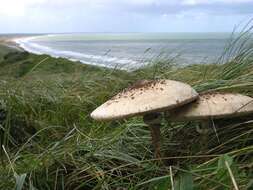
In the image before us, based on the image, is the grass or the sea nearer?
the grass

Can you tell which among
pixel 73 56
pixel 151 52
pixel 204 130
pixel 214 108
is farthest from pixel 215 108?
pixel 73 56

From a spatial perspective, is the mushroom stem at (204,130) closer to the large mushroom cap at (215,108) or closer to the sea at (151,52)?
the large mushroom cap at (215,108)

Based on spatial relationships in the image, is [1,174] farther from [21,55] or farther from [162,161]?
[21,55]

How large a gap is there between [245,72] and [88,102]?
70.1 inches

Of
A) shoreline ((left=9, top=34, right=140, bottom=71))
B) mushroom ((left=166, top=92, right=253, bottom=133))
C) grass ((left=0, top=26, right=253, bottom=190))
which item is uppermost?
mushroom ((left=166, top=92, right=253, bottom=133))

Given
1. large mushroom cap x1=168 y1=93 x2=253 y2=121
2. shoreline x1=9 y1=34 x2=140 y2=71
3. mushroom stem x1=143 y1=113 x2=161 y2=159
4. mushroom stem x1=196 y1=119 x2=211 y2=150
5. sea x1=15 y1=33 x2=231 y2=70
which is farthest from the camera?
shoreline x1=9 y1=34 x2=140 y2=71

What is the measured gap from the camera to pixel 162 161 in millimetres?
2615

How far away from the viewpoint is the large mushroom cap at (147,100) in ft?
7.48

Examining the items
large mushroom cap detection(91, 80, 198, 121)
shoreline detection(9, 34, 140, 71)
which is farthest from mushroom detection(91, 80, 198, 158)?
shoreline detection(9, 34, 140, 71)

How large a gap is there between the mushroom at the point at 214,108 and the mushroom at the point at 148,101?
0.05 m

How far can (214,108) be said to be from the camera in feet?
7.80

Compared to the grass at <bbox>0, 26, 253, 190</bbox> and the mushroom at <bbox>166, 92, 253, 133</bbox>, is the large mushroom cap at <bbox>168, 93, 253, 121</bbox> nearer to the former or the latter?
the mushroom at <bbox>166, 92, 253, 133</bbox>

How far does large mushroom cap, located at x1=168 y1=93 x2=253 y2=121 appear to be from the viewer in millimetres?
2369

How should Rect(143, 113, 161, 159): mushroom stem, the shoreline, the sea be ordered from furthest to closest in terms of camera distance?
1. the shoreline
2. the sea
3. Rect(143, 113, 161, 159): mushroom stem
